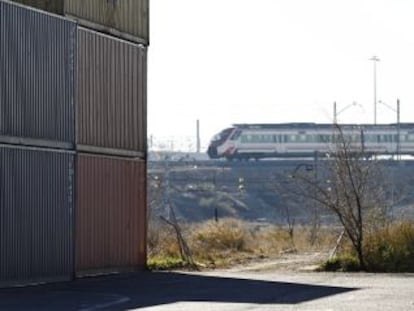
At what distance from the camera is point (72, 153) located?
28.7 metres

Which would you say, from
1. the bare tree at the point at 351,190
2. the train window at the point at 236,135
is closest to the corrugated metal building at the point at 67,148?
the bare tree at the point at 351,190

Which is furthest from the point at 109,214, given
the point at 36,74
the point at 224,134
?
the point at 224,134

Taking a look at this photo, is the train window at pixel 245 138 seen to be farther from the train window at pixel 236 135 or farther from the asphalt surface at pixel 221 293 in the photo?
the asphalt surface at pixel 221 293

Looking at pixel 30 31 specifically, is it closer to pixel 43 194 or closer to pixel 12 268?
pixel 43 194

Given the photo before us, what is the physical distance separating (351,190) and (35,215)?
11.8 metres

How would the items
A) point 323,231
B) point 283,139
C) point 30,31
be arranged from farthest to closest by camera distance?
point 283,139, point 323,231, point 30,31

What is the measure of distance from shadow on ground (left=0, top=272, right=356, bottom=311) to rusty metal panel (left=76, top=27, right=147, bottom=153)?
3.82 meters

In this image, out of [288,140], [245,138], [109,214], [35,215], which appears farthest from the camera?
[245,138]

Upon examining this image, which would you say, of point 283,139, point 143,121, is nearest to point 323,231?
point 143,121

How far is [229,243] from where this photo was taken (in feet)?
144

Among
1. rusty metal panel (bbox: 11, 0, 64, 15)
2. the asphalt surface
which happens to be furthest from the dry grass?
rusty metal panel (bbox: 11, 0, 64, 15)

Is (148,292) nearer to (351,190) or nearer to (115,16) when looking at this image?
(115,16)

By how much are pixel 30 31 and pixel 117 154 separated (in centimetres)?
516

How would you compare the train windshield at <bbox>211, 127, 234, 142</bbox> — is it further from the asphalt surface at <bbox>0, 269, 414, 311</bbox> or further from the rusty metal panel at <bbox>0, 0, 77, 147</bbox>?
the rusty metal panel at <bbox>0, 0, 77, 147</bbox>
